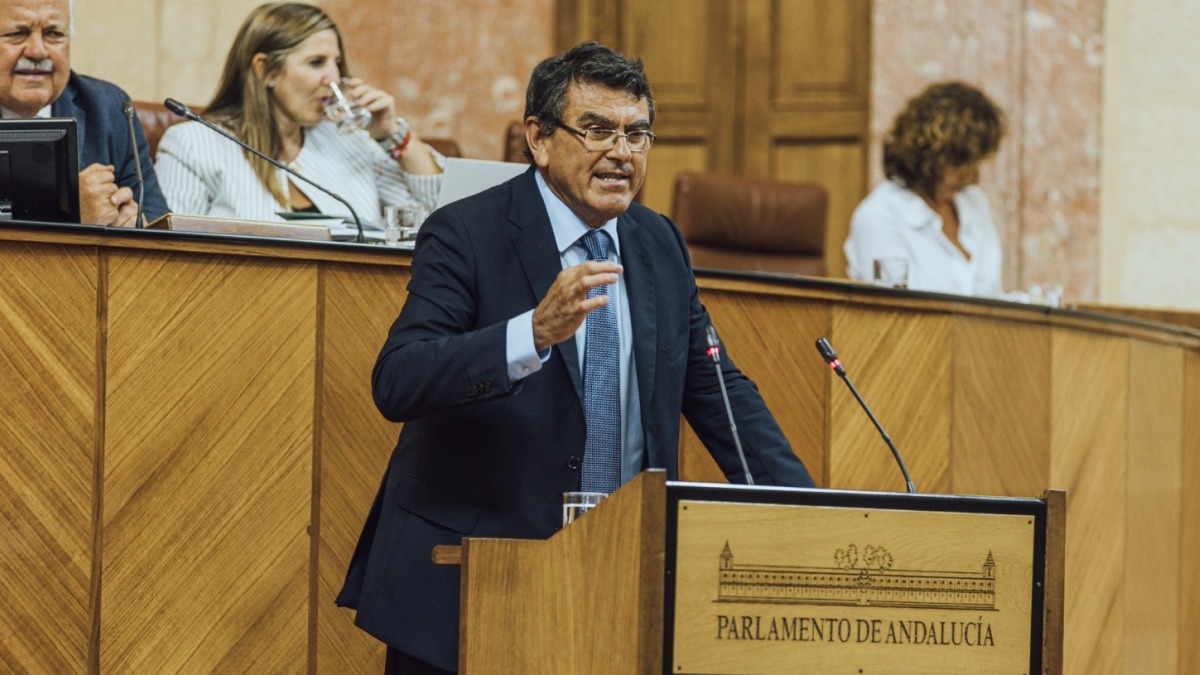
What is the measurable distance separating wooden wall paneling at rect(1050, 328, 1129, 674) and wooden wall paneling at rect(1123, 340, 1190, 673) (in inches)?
1.7

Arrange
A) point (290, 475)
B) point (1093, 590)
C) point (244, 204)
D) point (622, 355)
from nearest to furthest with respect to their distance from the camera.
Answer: point (622, 355) < point (290, 475) < point (1093, 590) < point (244, 204)

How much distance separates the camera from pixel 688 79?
6.89 meters

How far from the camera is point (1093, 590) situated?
3.70 m

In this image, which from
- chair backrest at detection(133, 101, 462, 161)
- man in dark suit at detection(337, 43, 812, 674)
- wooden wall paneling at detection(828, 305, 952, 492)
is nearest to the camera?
man in dark suit at detection(337, 43, 812, 674)

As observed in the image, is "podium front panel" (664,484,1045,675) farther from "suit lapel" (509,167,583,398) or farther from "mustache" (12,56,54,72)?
"mustache" (12,56,54,72)

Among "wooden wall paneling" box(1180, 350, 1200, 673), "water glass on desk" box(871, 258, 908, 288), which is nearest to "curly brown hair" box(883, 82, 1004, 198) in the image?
"water glass on desk" box(871, 258, 908, 288)

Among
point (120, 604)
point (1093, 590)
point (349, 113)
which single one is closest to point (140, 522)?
point (120, 604)

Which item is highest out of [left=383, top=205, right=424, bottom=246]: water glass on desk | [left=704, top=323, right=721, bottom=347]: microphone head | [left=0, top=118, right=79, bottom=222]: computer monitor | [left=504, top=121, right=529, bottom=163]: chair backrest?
[left=504, top=121, right=529, bottom=163]: chair backrest

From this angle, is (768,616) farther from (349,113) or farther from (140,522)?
(349,113)

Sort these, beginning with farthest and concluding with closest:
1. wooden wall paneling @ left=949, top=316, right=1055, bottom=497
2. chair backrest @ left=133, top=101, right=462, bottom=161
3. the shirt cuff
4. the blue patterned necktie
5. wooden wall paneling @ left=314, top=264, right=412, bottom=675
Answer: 1. chair backrest @ left=133, top=101, right=462, bottom=161
2. wooden wall paneling @ left=949, top=316, right=1055, bottom=497
3. wooden wall paneling @ left=314, top=264, right=412, bottom=675
4. the blue patterned necktie
5. the shirt cuff

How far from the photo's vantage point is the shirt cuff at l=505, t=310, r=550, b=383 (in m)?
2.20

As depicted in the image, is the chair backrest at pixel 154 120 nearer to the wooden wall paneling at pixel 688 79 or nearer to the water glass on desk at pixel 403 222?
the water glass on desk at pixel 403 222

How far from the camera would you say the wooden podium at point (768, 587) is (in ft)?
6.55

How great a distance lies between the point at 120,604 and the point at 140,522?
15 centimetres
